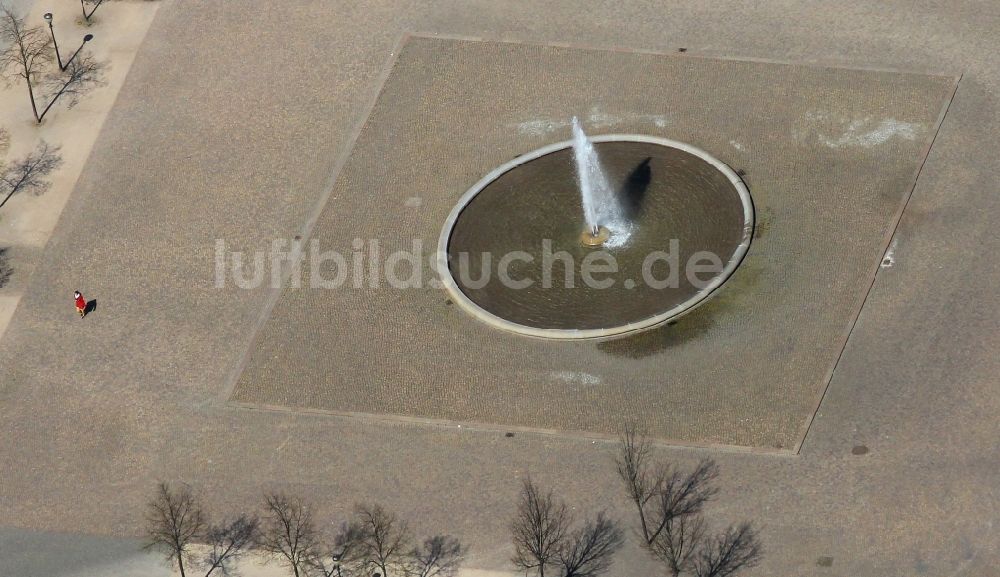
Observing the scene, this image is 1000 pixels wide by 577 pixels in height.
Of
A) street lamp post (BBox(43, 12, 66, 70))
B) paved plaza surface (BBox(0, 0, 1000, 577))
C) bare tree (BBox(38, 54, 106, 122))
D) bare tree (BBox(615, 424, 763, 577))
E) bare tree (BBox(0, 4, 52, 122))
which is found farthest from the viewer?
street lamp post (BBox(43, 12, 66, 70))

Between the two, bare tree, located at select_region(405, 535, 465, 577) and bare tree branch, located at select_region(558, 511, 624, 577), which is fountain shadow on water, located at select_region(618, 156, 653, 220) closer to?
bare tree branch, located at select_region(558, 511, 624, 577)

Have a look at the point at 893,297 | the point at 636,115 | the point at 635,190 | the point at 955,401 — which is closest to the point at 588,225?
the point at 635,190

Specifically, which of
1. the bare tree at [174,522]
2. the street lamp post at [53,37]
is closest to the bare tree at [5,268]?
the street lamp post at [53,37]

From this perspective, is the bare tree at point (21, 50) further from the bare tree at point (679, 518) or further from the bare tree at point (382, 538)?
the bare tree at point (679, 518)

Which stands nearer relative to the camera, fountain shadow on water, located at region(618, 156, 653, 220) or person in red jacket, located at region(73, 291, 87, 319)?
person in red jacket, located at region(73, 291, 87, 319)

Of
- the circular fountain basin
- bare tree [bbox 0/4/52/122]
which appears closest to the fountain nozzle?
the circular fountain basin

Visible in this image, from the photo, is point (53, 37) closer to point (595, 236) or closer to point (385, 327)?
point (385, 327)

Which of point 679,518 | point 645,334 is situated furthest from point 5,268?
point 679,518
